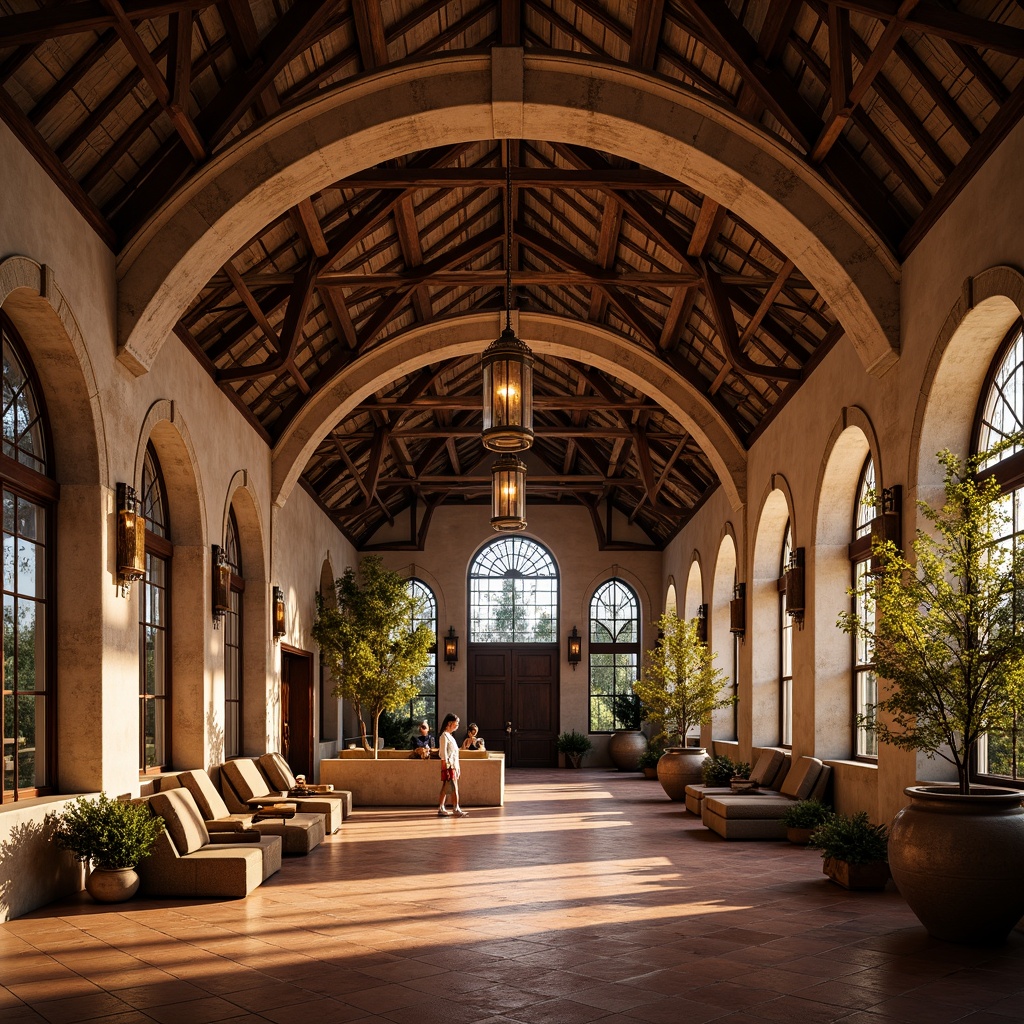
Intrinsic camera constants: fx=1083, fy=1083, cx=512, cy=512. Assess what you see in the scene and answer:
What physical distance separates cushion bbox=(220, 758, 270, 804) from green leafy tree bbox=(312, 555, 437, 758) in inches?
182

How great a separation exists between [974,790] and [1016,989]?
1333 mm

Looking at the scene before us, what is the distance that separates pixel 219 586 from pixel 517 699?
13045 mm

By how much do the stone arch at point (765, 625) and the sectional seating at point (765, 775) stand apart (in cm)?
67

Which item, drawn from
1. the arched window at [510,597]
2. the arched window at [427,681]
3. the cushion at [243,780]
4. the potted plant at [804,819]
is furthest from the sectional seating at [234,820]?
the arched window at [510,597]

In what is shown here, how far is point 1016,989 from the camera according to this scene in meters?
4.77

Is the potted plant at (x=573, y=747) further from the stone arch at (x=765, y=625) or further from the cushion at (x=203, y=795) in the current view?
the cushion at (x=203, y=795)

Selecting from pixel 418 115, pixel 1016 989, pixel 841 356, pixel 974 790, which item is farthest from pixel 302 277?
pixel 1016 989

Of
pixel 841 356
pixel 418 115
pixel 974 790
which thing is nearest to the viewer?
pixel 974 790

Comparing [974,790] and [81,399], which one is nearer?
[974,790]

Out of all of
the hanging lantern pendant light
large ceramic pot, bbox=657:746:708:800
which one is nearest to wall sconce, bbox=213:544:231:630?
the hanging lantern pendant light

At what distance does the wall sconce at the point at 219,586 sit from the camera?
1108cm

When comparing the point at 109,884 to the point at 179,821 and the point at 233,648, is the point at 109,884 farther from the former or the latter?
the point at 233,648

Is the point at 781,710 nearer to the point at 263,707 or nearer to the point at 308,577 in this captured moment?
the point at 263,707

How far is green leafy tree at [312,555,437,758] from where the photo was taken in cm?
1608
